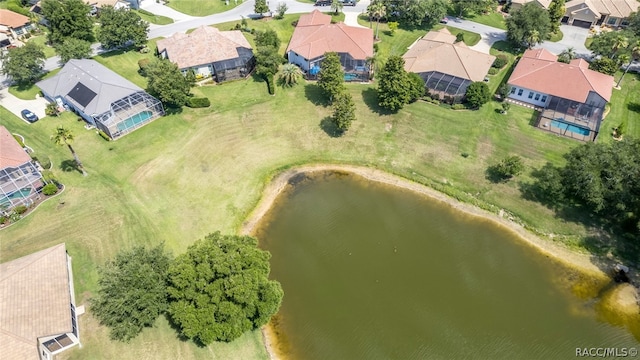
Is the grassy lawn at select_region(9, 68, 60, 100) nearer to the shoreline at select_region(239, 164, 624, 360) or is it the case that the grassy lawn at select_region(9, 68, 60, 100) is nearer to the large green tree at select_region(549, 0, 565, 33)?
the shoreline at select_region(239, 164, 624, 360)

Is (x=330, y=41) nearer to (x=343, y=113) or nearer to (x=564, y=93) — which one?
(x=343, y=113)

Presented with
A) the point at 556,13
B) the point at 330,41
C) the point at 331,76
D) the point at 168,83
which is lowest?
the point at 168,83

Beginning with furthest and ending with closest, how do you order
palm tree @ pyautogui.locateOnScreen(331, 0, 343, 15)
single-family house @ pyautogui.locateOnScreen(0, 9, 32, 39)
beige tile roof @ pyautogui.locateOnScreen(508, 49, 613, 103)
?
1. palm tree @ pyautogui.locateOnScreen(331, 0, 343, 15)
2. single-family house @ pyautogui.locateOnScreen(0, 9, 32, 39)
3. beige tile roof @ pyautogui.locateOnScreen(508, 49, 613, 103)

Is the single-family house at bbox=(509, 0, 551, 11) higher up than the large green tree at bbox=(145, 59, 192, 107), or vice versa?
the single-family house at bbox=(509, 0, 551, 11)

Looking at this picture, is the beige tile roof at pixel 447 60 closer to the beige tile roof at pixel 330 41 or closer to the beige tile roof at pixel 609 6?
the beige tile roof at pixel 330 41

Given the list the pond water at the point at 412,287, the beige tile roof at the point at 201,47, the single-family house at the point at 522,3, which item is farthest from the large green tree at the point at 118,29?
the single-family house at the point at 522,3

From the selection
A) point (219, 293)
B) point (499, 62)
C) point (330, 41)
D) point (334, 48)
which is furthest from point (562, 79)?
point (219, 293)

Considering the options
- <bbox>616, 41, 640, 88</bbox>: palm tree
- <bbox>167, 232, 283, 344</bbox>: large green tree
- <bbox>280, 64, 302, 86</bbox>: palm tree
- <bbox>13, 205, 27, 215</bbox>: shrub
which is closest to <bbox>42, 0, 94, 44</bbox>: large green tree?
<bbox>280, 64, 302, 86</bbox>: palm tree
